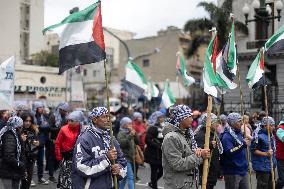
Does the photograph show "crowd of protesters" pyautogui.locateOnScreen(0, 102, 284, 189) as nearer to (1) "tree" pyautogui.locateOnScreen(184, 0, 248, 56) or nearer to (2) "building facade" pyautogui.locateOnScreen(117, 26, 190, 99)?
(1) "tree" pyautogui.locateOnScreen(184, 0, 248, 56)

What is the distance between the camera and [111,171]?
588 centimetres

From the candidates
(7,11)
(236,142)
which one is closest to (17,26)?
(7,11)

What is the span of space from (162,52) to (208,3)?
26881 mm

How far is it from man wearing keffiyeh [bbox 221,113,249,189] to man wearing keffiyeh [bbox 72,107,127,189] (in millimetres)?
2769

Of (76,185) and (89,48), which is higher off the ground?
(89,48)

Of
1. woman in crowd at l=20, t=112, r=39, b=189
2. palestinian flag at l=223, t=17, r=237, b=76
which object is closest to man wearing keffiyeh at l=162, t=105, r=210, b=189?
palestinian flag at l=223, t=17, r=237, b=76

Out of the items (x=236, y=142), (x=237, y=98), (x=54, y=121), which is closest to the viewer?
(x=236, y=142)

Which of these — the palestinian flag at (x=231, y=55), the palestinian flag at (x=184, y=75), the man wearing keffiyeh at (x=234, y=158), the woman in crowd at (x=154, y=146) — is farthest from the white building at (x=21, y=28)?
the man wearing keffiyeh at (x=234, y=158)

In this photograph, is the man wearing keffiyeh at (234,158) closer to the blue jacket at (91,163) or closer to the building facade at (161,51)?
the blue jacket at (91,163)

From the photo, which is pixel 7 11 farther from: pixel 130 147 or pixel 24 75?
pixel 130 147

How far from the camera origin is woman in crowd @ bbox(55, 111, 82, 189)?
9.00 m

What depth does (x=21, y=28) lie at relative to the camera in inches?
2319

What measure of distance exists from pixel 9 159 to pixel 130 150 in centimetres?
345

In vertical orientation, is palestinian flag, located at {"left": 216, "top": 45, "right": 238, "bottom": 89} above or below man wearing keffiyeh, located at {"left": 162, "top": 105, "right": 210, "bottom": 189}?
above
